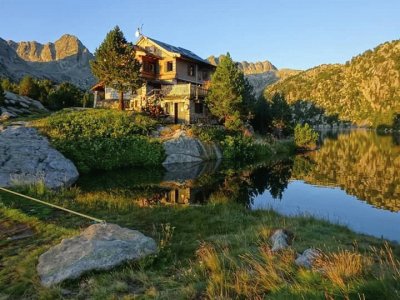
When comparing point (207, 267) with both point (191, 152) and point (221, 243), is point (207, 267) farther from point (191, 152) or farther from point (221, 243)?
point (191, 152)

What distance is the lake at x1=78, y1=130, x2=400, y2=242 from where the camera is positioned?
1978cm

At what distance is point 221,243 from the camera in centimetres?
1030

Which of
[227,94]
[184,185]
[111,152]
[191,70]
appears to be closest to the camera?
[184,185]

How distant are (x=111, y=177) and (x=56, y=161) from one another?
488 cm

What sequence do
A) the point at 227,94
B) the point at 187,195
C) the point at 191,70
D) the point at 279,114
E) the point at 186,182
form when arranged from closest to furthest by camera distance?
the point at 187,195, the point at 186,182, the point at 227,94, the point at 191,70, the point at 279,114

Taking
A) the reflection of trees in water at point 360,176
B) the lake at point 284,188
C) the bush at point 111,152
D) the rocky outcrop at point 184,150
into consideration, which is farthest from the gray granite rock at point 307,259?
the rocky outcrop at point 184,150

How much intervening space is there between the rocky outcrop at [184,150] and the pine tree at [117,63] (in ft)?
32.5

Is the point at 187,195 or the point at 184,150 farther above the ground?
the point at 184,150

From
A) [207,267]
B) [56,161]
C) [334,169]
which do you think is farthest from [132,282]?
[334,169]

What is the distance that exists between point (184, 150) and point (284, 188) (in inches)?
679

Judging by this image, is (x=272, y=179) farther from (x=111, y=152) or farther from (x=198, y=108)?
(x=198, y=108)

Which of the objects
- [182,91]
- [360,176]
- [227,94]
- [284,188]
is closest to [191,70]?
[182,91]

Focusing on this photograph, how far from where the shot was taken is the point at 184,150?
4362cm

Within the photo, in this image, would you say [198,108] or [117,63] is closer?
[117,63]
